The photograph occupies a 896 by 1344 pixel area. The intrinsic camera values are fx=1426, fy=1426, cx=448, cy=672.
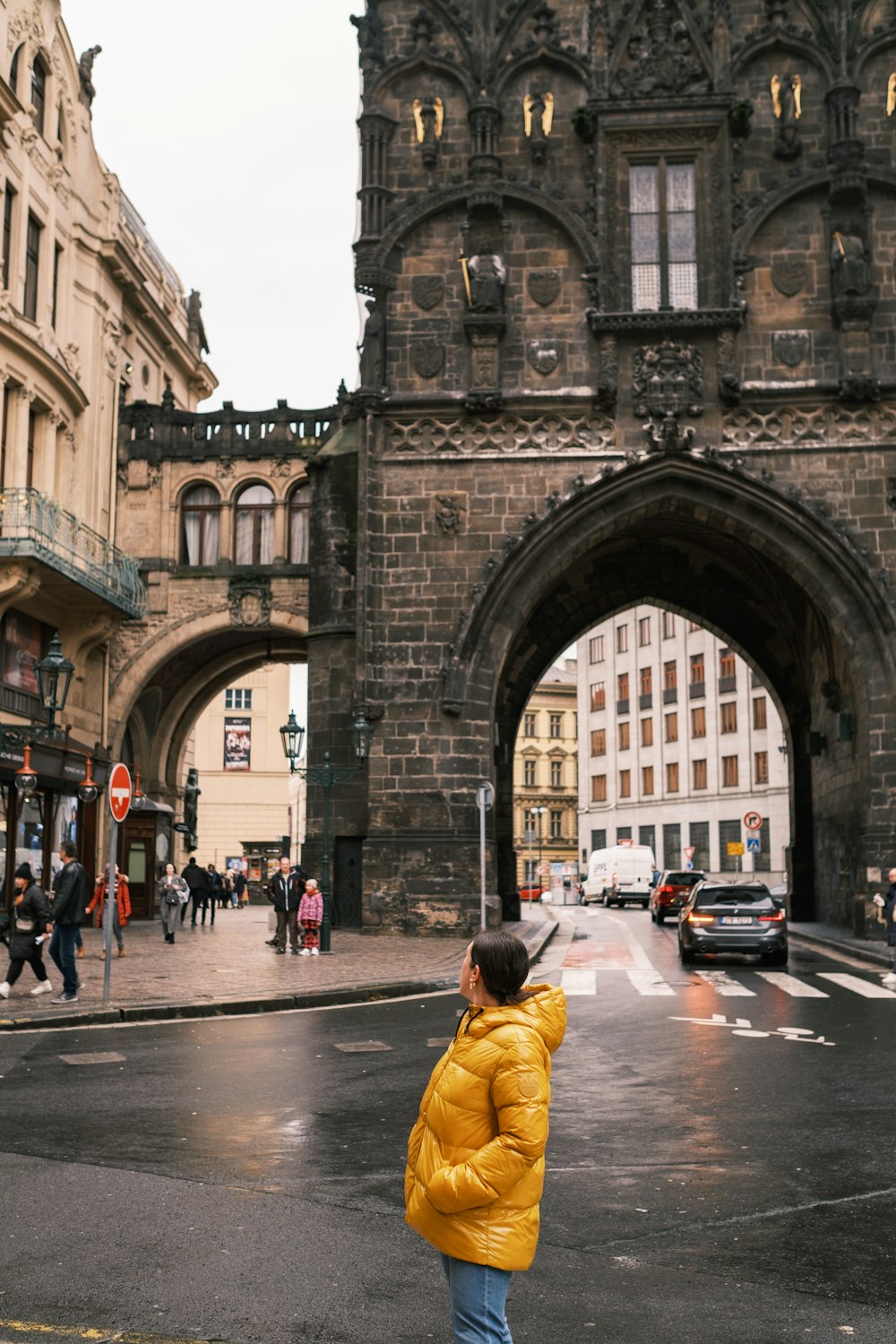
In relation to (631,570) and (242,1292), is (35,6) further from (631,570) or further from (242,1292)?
(242,1292)

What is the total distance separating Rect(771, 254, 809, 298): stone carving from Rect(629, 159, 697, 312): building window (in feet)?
5.35

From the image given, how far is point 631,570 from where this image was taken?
120 feet

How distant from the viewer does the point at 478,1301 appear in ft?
11.5

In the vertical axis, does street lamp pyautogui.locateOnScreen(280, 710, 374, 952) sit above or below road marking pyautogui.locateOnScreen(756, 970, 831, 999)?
above

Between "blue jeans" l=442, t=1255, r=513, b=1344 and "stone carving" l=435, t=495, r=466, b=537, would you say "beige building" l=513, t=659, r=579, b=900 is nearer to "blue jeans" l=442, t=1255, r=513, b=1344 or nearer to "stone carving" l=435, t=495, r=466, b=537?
"stone carving" l=435, t=495, r=466, b=537

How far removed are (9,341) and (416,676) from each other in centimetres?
1031

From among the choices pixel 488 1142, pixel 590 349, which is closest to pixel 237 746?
pixel 590 349

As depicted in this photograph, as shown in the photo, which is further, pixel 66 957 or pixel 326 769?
pixel 326 769

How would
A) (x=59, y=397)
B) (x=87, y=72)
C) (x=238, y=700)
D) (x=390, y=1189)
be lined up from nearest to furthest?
(x=390, y=1189) < (x=59, y=397) < (x=87, y=72) < (x=238, y=700)

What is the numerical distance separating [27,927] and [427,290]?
18267 millimetres

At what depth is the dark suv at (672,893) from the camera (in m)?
37.6

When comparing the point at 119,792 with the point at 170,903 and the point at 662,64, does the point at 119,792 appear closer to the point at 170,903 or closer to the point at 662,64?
the point at 170,903

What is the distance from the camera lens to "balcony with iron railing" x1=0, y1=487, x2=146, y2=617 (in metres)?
26.6

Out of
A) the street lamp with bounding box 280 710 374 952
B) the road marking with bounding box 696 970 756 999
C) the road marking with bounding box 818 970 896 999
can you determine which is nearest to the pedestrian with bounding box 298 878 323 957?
the street lamp with bounding box 280 710 374 952
